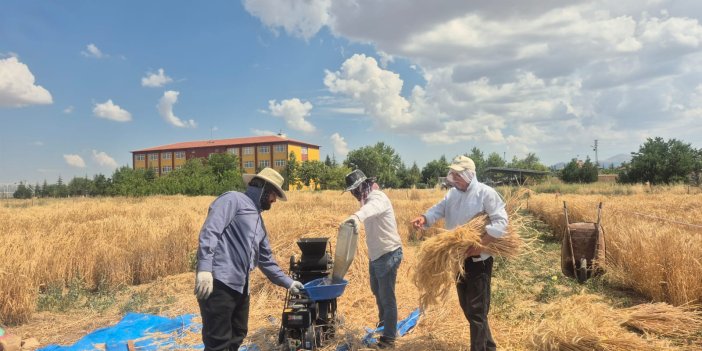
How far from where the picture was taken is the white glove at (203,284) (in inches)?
120

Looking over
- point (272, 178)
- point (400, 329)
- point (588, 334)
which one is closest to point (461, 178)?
point (272, 178)

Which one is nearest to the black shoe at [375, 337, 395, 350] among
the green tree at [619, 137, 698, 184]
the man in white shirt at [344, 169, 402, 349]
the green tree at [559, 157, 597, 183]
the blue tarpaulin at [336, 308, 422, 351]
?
the man in white shirt at [344, 169, 402, 349]

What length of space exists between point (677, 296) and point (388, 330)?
351 centimetres

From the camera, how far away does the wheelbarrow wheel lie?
6652mm

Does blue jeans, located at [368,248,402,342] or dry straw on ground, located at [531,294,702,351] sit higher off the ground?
blue jeans, located at [368,248,402,342]

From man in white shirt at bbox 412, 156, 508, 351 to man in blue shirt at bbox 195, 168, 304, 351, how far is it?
5.07 feet

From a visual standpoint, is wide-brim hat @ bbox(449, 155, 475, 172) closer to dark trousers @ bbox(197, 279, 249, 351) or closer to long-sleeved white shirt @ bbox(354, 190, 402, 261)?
long-sleeved white shirt @ bbox(354, 190, 402, 261)

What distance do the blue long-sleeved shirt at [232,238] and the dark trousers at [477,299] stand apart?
175 cm

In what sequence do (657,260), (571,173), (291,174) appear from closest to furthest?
1. (657,260)
2. (571,173)
3. (291,174)

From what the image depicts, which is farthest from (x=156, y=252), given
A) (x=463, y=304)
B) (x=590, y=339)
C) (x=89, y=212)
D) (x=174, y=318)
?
(x=89, y=212)

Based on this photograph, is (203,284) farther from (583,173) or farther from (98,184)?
(98,184)

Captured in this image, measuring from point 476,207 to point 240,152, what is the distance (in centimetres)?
8939

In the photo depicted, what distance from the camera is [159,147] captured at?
327ft

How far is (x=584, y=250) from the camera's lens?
22.2 feet
